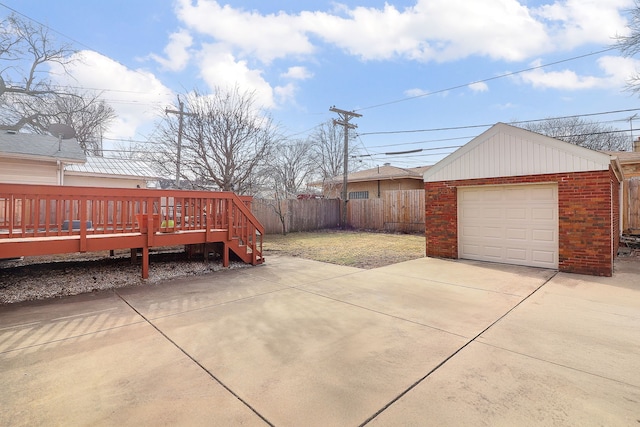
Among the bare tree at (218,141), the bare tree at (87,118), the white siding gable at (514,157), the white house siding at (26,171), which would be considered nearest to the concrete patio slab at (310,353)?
the white siding gable at (514,157)

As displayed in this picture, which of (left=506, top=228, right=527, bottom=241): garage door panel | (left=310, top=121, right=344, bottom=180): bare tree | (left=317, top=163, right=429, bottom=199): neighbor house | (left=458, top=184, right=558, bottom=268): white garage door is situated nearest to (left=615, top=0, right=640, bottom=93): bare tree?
(left=458, top=184, right=558, bottom=268): white garage door

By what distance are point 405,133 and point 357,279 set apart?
706 inches

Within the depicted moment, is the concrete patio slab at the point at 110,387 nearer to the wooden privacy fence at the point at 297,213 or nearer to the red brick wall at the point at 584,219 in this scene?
the red brick wall at the point at 584,219

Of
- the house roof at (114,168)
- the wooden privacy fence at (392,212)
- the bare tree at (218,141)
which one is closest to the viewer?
the bare tree at (218,141)

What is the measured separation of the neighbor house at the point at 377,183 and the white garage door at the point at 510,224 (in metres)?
11.0

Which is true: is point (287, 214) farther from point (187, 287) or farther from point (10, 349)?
point (10, 349)

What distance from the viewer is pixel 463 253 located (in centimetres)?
792

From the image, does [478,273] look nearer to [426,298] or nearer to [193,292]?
[426,298]

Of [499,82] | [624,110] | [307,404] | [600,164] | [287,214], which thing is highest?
[499,82]

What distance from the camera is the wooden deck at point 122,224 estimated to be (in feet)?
14.9

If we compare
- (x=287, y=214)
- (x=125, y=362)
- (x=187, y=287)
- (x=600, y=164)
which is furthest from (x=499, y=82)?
(x=125, y=362)

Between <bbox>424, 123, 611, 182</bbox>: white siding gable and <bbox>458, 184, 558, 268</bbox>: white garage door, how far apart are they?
0.43 metres

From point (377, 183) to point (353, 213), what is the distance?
4.22 metres

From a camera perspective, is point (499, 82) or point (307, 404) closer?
point (307, 404)
